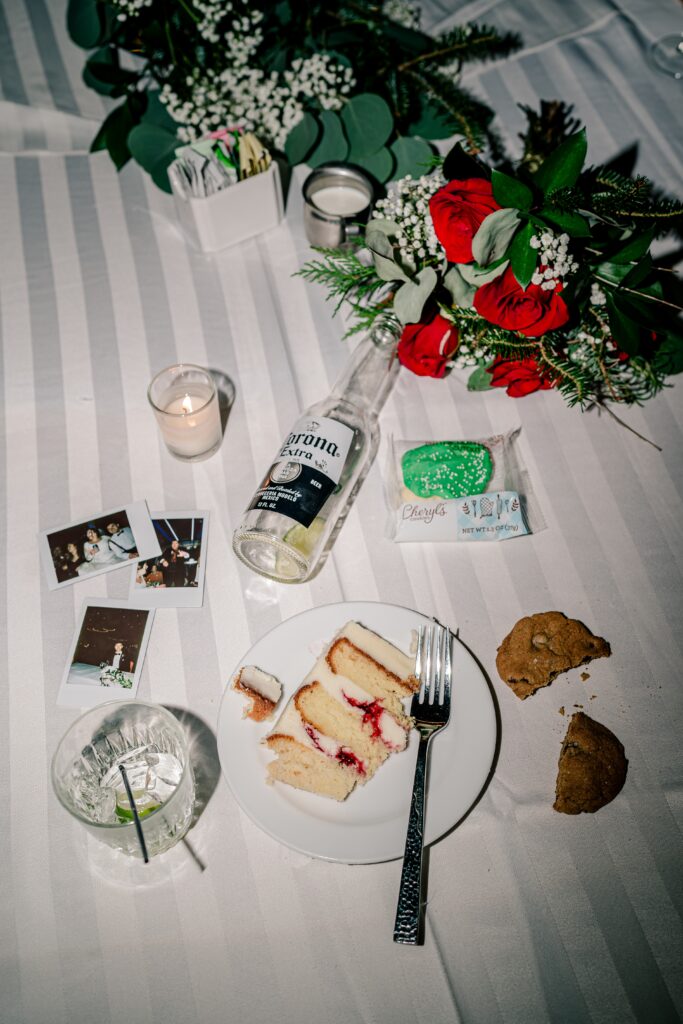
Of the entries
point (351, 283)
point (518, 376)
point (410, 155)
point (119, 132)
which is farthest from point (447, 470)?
point (119, 132)

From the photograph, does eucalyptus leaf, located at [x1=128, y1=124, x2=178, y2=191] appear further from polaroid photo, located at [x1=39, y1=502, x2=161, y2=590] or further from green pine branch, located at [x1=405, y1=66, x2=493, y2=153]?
polaroid photo, located at [x1=39, y1=502, x2=161, y2=590]

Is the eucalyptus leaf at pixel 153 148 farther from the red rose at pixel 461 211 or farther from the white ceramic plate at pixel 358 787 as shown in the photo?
the white ceramic plate at pixel 358 787

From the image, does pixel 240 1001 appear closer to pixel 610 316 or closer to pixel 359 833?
pixel 359 833

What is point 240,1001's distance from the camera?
2.65 ft

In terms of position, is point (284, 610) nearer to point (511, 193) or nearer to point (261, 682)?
point (261, 682)

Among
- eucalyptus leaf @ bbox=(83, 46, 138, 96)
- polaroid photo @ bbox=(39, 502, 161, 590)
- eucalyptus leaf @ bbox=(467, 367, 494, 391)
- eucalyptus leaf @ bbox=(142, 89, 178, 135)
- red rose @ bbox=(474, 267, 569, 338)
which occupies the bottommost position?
polaroid photo @ bbox=(39, 502, 161, 590)

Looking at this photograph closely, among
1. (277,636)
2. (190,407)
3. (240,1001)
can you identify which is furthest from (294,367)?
(240,1001)

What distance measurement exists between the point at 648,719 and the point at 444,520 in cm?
43

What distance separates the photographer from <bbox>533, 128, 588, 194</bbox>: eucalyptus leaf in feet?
→ 3.16

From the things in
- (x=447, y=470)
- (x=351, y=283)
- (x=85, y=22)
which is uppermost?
(x=85, y=22)

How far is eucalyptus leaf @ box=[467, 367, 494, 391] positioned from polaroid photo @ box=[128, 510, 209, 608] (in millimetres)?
566

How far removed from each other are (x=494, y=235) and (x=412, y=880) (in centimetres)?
89

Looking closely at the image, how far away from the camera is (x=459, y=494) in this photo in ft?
3.69

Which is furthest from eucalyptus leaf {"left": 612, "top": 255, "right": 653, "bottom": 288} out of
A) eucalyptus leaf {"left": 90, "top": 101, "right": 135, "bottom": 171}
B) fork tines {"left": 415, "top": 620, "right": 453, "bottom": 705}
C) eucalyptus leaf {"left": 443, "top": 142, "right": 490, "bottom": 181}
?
eucalyptus leaf {"left": 90, "top": 101, "right": 135, "bottom": 171}
